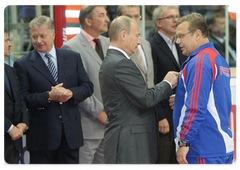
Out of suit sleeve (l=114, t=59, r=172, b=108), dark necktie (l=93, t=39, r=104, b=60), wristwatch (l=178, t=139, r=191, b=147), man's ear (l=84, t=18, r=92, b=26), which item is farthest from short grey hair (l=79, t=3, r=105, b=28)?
wristwatch (l=178, t=139, r=191, b=147)

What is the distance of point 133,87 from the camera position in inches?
91.7

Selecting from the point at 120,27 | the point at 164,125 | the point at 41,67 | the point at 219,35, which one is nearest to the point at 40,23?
the point at 41,67

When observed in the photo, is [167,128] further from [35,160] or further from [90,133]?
[35,160]

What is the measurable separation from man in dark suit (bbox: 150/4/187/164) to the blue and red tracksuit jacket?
0.89 metres

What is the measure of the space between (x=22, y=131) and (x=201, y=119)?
1381mm

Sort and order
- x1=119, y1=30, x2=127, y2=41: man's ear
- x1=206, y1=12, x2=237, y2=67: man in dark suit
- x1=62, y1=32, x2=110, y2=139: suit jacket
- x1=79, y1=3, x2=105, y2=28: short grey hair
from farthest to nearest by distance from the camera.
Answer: x1=206, y1=12, x2=237, y2=67: man in dark suit < x1=79, y1=3, x2=105, y2=28: short grey hair < x1=62, y1=32, x2=110, y2=139: suit jacket < x1=119, y1=30, x2=127, y2=41: man's ear

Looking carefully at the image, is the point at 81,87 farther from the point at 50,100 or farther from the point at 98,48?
the point at 98,48

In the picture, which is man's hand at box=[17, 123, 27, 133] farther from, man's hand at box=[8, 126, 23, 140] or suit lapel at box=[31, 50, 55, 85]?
suit lapel at box=[31, 50, 55, 85]

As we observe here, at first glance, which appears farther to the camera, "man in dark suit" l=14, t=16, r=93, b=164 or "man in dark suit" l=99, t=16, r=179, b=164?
"man in dark suit" l=14, t=16, r=93, b=164

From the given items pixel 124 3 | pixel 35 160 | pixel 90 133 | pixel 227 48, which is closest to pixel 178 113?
pixel 90 133

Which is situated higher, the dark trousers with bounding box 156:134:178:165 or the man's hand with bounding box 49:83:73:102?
the man's hand with bounding box 49:83:73:102

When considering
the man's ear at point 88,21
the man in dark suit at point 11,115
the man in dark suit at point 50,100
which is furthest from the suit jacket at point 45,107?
the man's ear at point 88,21

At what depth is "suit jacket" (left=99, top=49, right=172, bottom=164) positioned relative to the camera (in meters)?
2.34

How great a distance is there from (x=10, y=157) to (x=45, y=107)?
0.48 meters
